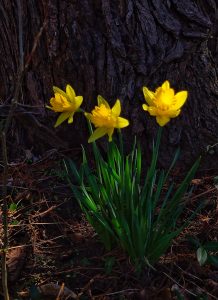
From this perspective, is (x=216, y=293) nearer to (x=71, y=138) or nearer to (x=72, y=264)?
(x=72, y=264)

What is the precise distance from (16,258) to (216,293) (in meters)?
0.90

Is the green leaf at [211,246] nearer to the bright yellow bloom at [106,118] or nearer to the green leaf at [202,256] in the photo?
the green leaf at [202,256]

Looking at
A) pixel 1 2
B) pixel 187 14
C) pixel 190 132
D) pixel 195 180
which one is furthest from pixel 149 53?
pixel 1 2

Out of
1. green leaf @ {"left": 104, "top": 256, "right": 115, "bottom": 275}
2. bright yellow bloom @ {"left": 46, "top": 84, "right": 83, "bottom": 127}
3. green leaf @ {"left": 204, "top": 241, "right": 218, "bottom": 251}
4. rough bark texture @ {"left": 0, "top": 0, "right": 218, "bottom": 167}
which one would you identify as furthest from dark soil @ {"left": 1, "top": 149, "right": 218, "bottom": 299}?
bright yellow bloom @ {"left": 46, "top": 84, "right": 83, "bottom": 127}

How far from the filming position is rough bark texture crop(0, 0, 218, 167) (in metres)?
2.35

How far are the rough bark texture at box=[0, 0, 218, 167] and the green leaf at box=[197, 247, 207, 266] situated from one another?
0.73 metres

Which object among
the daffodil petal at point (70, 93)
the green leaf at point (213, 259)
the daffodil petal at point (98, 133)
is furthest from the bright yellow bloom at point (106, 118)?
the green leaf at point (213, 259)

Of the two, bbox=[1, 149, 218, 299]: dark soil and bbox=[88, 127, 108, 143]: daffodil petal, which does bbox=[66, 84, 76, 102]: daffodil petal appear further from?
bbox=[1, 149, 218, 299]: dark soil

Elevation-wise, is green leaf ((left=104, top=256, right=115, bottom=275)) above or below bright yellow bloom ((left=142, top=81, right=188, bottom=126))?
below

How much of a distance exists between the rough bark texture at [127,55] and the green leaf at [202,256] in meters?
0.73

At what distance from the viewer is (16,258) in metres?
2.17

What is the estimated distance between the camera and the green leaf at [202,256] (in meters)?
1.90

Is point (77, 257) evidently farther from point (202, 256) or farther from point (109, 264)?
point (202, 256)

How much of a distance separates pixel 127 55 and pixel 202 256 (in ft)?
3.50
